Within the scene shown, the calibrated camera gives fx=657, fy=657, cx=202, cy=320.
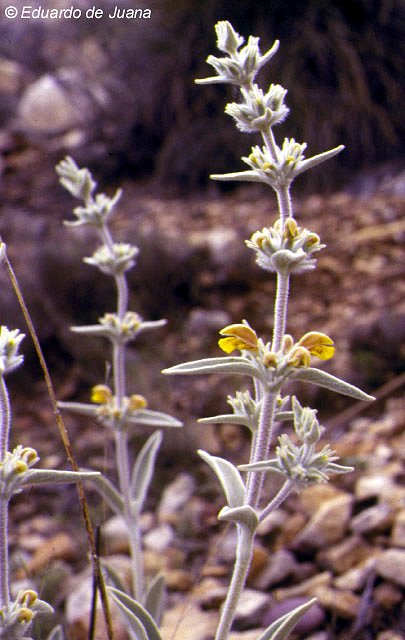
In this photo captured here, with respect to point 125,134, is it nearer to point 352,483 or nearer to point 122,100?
point 122,100

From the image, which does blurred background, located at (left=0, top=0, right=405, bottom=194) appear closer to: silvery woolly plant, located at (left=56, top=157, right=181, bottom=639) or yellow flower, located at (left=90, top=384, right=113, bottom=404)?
silvery woolly plant, located at (left=56, top=157, right=181, bottom=639)

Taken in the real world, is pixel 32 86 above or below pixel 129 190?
above

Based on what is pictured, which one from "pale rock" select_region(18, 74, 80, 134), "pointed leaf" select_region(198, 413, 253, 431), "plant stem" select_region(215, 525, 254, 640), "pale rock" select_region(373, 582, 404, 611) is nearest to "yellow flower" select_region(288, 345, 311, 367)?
"pointed leaf" select_region(198, 413, 253, 431)

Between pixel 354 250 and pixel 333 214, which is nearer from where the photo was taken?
pixel 354 250

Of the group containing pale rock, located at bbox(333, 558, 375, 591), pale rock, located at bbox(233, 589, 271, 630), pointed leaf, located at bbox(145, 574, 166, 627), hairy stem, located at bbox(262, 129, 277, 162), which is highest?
hairy stem, located at bbox(262, 129, 277, 162)

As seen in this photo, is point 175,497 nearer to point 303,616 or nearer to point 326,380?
point 303,616

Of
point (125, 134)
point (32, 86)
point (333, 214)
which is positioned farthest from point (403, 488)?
Result: point (32, 86)
